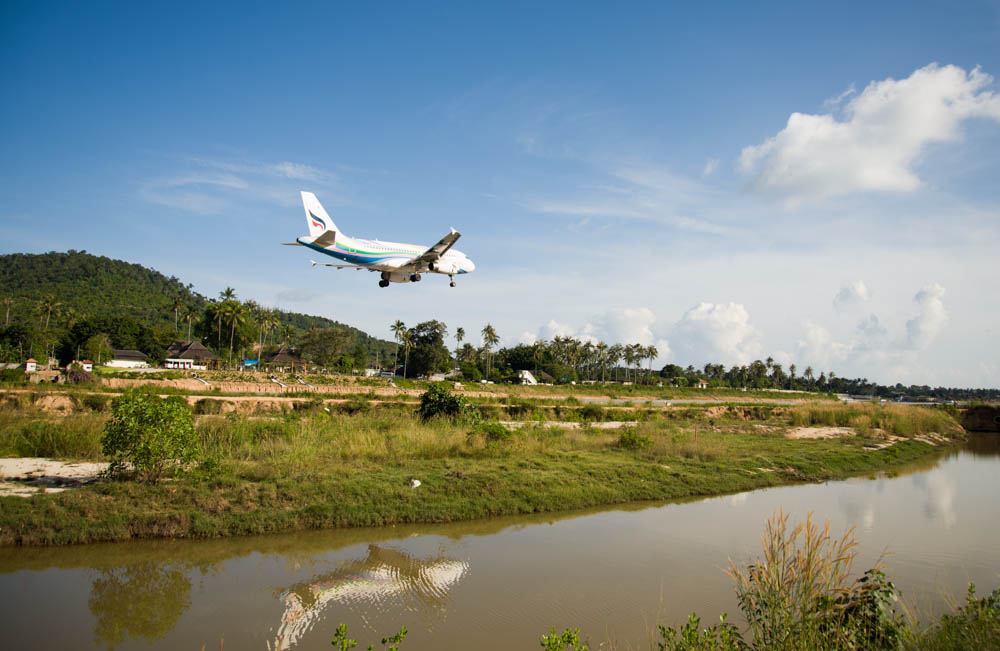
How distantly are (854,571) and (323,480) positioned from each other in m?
11.1

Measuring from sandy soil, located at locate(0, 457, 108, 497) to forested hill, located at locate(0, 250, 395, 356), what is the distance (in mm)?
73451

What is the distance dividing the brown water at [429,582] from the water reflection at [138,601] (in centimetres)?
3

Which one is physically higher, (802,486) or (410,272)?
(410,272)

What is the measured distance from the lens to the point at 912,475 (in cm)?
2355

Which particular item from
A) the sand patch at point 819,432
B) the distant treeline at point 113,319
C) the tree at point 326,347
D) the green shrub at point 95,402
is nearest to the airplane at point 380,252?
the green shrub at point 95,402

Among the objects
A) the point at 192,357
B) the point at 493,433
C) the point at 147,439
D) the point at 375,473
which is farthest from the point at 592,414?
the point at 192,357

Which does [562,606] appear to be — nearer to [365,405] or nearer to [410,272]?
[410,272]

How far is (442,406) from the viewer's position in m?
22.4

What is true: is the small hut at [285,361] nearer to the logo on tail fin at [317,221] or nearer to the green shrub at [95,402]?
the green shrub at [95,402]

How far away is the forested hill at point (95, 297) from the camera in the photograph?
317 ft

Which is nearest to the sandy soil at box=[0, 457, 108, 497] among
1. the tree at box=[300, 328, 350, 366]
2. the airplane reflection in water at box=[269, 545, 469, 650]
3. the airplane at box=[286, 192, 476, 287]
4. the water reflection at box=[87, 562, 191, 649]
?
the water reflection at box=[87, 562, 191, 649]

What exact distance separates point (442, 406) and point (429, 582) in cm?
1308

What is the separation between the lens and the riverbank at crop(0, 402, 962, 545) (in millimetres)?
10812

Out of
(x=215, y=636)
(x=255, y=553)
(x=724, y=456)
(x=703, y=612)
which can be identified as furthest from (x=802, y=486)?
(x=215, y=636)
